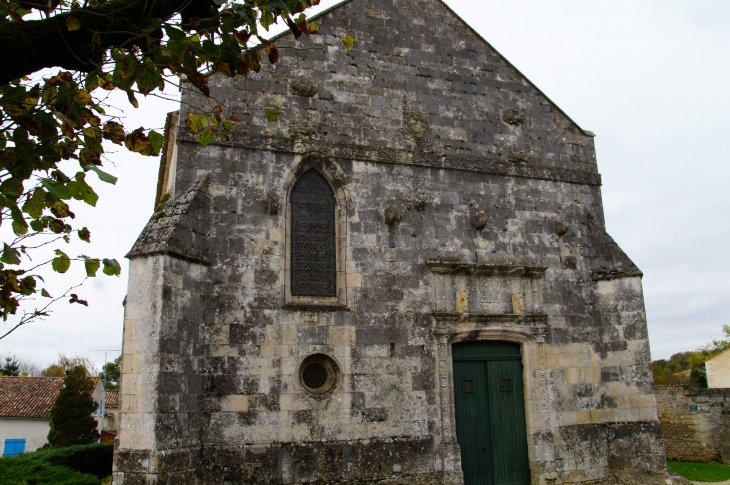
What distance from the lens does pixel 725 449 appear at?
17516mm

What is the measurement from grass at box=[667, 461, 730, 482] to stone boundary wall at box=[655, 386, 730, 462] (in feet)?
1.89

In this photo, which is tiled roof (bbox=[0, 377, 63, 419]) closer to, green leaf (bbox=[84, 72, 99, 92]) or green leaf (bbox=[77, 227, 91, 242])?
green leaf (bbox=[77, 227, 91, 242])

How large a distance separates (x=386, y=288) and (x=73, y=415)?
20.6 metres

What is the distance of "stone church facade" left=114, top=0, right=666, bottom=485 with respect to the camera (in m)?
9.32

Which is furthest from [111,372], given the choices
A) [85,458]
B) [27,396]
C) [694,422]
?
[694,422]

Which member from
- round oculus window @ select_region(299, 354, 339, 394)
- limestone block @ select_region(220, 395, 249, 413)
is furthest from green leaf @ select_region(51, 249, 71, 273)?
A: round oculus window @ select_region(299, 354, 339, 394)

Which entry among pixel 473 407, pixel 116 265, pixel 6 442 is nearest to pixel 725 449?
pixel 473 407

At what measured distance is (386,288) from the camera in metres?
10.8

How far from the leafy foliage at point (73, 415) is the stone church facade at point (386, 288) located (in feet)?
62.5

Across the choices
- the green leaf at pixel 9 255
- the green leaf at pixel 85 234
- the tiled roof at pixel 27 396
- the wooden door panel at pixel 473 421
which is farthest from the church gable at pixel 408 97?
the tiled roof at pixel 27 396

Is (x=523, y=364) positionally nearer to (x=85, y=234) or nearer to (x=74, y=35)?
(x=85, y=234)

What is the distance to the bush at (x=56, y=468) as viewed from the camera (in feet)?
32.2

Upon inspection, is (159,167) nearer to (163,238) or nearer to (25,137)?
(163,238)

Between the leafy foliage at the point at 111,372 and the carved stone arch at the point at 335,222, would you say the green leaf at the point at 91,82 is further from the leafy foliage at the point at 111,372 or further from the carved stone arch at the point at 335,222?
the leafy foliage at the point at 111,372
